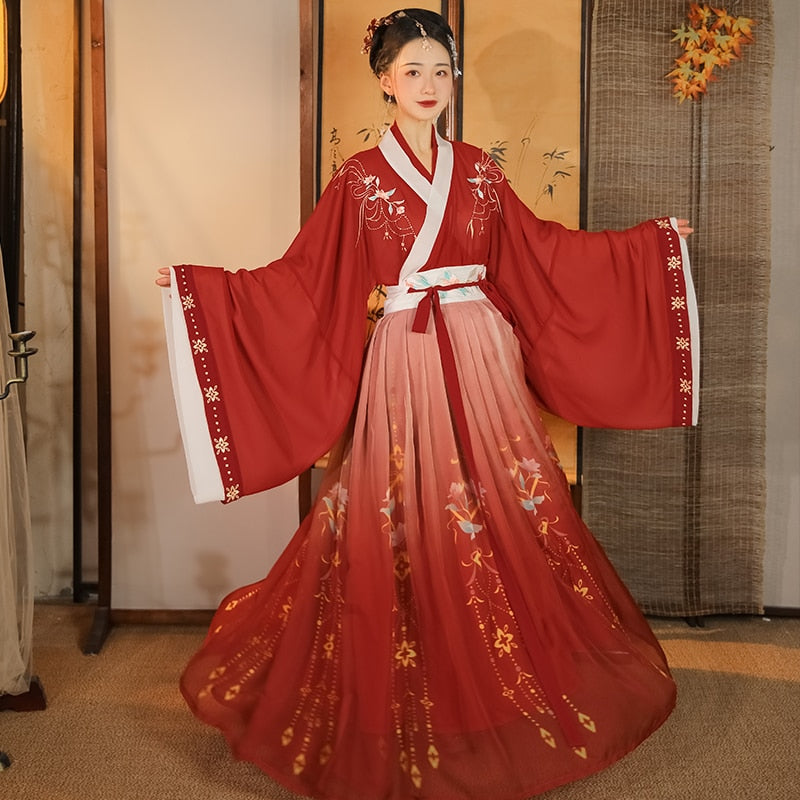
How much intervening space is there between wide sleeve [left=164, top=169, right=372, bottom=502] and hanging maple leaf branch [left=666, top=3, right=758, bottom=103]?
4.06ft

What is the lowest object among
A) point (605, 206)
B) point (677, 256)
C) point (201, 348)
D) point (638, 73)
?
point (201, 348)

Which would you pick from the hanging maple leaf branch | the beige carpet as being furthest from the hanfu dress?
the hanging maple leaf branch

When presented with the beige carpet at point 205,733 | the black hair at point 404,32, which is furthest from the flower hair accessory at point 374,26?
the beige carpet at point 205,733

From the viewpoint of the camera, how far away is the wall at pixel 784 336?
298cm

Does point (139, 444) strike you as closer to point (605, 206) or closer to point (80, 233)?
point (80, 233)

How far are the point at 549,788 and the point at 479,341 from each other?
100 cm

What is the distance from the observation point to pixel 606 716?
213cm

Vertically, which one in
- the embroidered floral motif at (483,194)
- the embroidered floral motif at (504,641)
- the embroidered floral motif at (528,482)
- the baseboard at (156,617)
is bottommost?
the baseboard at (156,617)

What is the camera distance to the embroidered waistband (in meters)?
2.33

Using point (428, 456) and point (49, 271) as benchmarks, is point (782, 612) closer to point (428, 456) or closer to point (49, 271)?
point (428, 456)

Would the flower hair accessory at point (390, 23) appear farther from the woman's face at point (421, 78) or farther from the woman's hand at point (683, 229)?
the woman's hand at point (683, 229)

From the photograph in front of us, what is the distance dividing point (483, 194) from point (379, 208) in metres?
0.26

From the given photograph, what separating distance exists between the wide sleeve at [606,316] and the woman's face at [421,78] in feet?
1.13

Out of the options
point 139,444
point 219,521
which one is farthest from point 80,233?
point 219,521
